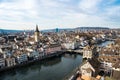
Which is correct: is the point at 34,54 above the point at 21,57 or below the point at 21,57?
below

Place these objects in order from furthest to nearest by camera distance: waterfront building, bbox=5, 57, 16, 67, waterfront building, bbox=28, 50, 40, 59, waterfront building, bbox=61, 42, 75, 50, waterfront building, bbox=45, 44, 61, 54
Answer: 1. waterfront building, bbox=61, 42, 75, 50
2. waterfront building, bbox=45, 44, 61, 54
3. waterfront building, bbox=28, 50, 40, 59
4. waterfront building, bbox=5, 57, 16, 67

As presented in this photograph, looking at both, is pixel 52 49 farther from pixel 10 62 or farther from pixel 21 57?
pixel 10 62

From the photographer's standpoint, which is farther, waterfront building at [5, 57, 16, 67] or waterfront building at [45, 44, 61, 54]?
waterfront building at [45, 44, 61, 54]

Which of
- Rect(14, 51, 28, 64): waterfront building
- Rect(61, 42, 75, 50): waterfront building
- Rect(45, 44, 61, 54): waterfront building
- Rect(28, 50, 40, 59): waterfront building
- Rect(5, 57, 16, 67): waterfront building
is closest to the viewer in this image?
Rect(5, 57, 16, 67): waterfront building

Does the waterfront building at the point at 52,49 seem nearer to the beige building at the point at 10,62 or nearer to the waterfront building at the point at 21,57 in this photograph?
the waterfront building at the point at 21,57

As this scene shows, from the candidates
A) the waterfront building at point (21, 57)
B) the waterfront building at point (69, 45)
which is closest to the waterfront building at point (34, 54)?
the waterfront building at point (21, 57)

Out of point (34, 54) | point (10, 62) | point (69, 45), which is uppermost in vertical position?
point (69, 45)

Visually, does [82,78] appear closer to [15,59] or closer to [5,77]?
[5,77]

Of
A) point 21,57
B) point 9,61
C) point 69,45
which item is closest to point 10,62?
point 9,61

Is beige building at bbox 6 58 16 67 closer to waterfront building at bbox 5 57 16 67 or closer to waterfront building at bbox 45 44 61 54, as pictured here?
waterfront building at bbox 5 57 16 67

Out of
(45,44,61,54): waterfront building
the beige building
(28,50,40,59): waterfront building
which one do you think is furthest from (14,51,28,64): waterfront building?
(45,44,61,54): waterfront building

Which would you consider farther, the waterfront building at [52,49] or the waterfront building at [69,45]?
the waterfront building at [69,45]
